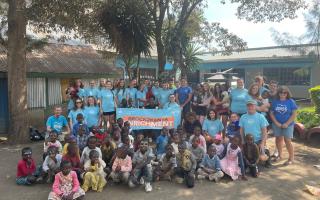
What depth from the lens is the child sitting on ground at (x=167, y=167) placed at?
6.96 m

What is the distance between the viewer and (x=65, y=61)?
1490cm

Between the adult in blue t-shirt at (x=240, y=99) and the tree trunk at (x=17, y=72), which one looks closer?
the adult in blue t-shirt at (x=240, y=99)

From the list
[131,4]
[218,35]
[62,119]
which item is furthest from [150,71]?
[62,119]

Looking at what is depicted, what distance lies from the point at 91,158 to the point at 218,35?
1041 centimetres

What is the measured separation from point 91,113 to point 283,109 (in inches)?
174

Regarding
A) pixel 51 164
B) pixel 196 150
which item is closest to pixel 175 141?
pixel 196 150

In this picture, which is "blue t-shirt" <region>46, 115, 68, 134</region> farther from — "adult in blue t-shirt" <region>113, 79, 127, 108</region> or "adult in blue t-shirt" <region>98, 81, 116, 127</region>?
"adult in blue t-shirt" <region>113, 79, 127, 108</region>

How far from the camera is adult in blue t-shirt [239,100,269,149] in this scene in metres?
7.63

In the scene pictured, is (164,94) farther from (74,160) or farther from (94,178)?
(94,178)

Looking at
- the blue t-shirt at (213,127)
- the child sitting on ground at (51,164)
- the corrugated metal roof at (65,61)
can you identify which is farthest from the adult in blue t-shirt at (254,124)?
the corrugated metal roof at (65,61)

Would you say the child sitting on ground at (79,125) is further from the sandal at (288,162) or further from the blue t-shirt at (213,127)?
the sandal at (288,162)

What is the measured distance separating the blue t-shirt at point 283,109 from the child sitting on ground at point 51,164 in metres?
4.71

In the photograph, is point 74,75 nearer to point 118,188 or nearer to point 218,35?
point 218,35

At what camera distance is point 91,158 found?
6547mm
